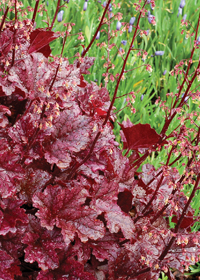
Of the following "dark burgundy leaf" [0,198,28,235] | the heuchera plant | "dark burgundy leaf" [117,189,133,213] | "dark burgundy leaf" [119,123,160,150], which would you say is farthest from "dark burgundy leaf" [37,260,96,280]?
"dark burgundy leaf" [119,123,160,150]

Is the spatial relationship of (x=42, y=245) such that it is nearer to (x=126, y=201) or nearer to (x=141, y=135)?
(x=126, y=201)

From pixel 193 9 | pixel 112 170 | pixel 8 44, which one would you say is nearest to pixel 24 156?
pixel 112 170

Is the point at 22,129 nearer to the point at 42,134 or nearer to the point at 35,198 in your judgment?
the point at 42,134

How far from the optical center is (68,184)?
1324 mm

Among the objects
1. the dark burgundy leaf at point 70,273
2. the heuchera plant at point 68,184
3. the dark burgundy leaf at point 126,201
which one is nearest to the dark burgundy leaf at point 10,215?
the heuchera plant at point 68,184

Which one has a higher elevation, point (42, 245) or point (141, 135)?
point (141, 135)

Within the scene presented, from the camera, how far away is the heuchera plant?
1.14m

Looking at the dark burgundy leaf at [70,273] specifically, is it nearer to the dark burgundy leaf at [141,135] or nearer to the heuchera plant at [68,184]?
the heuchera plant at [68,184]

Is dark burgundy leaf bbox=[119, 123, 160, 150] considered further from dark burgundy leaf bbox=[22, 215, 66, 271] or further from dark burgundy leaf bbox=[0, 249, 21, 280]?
dark burgundy leaf bbox=[0, 249, 21, 280]

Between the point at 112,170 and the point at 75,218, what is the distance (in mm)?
336

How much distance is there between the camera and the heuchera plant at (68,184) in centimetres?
114

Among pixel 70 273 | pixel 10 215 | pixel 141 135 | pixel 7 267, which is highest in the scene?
pixel 141 135

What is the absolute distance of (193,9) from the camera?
375 centimetres

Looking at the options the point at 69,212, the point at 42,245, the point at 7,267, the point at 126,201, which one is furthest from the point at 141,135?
the point at 7,267
